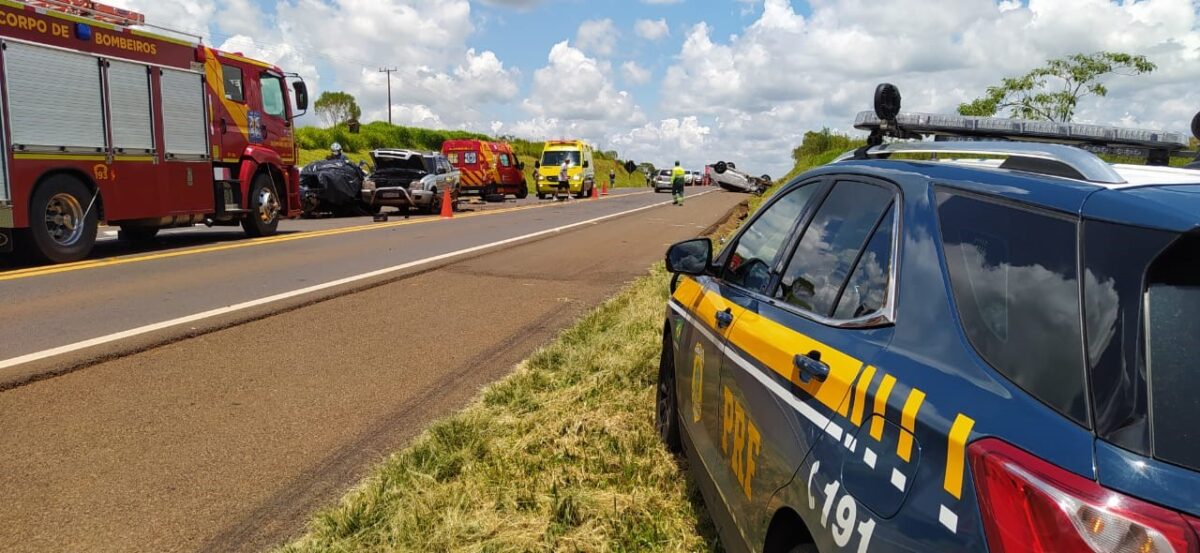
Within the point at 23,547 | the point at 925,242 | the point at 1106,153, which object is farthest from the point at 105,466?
the point at 1106,153

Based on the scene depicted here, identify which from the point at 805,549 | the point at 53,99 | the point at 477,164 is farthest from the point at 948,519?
the point at 477,164

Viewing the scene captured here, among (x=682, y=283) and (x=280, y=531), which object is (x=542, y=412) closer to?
(x=682, y=283)

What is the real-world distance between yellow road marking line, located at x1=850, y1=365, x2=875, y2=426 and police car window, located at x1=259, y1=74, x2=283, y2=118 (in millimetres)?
15197

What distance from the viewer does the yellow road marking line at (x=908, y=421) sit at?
1.65 m

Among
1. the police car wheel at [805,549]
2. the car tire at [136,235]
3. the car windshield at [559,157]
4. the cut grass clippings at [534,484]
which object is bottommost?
the cut grass clippings at [534,484]

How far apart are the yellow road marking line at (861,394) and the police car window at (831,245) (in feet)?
1.52

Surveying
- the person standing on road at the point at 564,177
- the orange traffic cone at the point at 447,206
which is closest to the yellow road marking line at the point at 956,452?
the orange traffic cone at the point at 447,206

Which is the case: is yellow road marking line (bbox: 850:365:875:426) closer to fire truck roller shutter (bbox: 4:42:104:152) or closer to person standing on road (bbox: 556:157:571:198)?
fire truck roller shutter (bbox: 4:42:104:152)

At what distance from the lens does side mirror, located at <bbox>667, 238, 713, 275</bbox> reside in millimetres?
3708

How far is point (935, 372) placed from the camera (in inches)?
66.5

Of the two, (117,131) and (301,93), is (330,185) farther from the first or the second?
(117,131)

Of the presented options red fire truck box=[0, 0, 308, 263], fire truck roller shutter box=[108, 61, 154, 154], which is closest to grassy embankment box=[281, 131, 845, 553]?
red fire truck box=[0, 0, 308, 263]

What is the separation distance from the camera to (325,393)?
5.45 m

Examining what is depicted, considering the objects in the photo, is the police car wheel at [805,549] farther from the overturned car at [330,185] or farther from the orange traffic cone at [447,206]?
the overturned car at [330,185]
